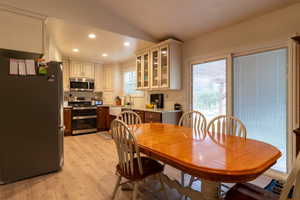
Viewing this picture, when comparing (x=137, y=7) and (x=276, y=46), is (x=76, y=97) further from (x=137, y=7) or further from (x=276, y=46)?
(x=276, y=46)

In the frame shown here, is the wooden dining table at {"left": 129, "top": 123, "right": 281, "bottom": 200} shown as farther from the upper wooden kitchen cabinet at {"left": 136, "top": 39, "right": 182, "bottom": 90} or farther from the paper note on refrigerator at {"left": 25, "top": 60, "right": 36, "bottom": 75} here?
the upper wooden kitchen cabinet at {"left": 136, "top": 39, "right": 182, "bottom": 90}

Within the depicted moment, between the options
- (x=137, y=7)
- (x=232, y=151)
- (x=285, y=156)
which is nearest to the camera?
(x=232, y=151)

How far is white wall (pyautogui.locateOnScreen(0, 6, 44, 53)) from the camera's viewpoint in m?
2.44

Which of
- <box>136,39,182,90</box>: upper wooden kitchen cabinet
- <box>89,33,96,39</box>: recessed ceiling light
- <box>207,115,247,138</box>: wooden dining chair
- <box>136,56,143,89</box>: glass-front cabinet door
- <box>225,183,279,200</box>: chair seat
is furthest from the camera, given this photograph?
<box>136,56,143,89</box>: glass-front cabinet door

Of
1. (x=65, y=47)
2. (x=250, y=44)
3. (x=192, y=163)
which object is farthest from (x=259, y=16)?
(x=65, y=47)

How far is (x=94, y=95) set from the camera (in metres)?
6.04

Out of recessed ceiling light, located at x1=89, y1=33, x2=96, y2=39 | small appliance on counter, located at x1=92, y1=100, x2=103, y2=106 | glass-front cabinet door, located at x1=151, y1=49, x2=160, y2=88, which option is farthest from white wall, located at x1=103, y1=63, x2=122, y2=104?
recessed ceiling light, located at x1=89, y1=33, x2=96, y2=39

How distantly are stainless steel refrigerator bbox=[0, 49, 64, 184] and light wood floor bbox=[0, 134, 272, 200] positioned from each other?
0.18 meters

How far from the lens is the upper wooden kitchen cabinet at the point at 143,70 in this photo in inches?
171

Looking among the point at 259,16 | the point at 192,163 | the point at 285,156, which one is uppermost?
the point at 259,16

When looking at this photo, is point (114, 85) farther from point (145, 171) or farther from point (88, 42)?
point (145, 171)

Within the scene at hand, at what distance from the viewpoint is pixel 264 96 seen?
2.66 metres

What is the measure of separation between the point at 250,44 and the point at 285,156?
1836 millimetres

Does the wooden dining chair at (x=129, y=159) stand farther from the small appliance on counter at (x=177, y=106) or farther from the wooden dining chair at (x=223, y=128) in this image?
the small appliance on counter at (x=177, y=106)
